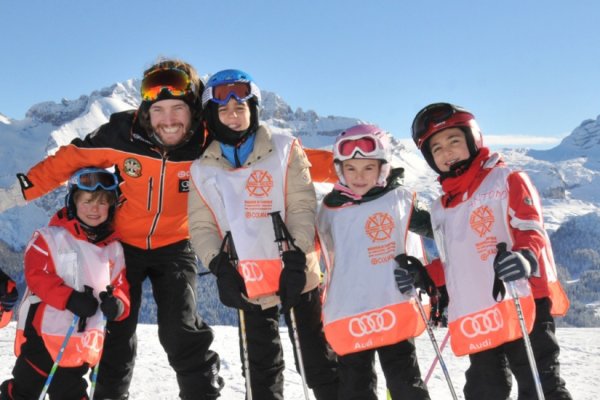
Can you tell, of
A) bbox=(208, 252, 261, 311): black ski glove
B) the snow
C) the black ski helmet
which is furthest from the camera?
the snow

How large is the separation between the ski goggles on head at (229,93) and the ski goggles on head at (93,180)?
1007mm

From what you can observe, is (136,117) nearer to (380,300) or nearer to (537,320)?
(380,300)

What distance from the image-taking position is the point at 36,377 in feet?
12.8

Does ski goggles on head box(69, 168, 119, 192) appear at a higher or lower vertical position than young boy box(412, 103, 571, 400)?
higher

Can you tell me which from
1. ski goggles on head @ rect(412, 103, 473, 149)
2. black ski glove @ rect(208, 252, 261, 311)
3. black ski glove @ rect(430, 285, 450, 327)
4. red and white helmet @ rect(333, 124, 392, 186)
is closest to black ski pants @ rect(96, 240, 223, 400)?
black ski glove @ rect(208, 252, 261, 311)

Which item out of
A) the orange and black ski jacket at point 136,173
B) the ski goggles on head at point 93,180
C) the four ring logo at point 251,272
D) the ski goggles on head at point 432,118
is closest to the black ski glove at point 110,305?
the orange and black ski jacket at point 136,173

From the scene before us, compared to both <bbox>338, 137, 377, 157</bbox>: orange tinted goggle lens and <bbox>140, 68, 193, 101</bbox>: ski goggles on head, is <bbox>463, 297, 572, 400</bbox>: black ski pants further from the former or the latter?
<bbox>140, 68, 193, 101</bbox>: ski goggles on head

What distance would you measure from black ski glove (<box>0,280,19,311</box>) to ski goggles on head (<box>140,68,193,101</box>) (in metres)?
1.75

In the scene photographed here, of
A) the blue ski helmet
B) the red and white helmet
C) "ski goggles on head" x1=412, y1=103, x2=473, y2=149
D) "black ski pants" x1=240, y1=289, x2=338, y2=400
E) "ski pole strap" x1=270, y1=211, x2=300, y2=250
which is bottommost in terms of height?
"black ski pants" x1=240, y1=289, x2=338, y2=400

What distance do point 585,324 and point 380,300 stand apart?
Result: 153m

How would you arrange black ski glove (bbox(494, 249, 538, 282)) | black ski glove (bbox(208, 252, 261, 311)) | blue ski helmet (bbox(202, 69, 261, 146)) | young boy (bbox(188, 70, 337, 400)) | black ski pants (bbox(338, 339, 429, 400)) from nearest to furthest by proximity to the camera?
black ski glove (bbox(494, 249, 538, 282)) → black ski pants (bbox(338, 339, 429, 400)) → black ski glove (bbox(208, 252, 261, 311)) → young boy (bbox(188, 70, 337, 400)) → blue ski helmet (bbox(202, 69, 261, 146))

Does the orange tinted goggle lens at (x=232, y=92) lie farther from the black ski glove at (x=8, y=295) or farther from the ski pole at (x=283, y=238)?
the black ski glove at (x=8, y=295)

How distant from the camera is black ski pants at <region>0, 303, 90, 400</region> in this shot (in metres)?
3.91

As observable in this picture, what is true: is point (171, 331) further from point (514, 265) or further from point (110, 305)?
point (514, 265)
